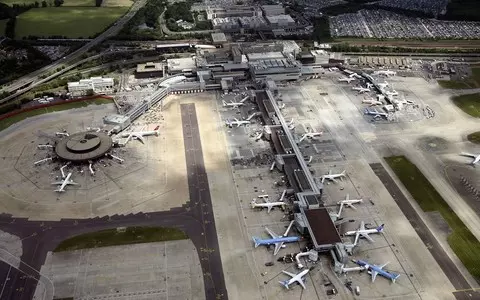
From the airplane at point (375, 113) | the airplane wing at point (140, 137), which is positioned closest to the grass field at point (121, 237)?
the airplane wing at point (140, 137)

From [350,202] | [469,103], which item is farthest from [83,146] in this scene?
[469,103]

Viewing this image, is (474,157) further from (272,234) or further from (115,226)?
(115,226)

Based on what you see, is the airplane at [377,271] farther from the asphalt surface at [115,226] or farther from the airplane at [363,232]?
the asphalt surface at [115,226]

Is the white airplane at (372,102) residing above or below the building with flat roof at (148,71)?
above

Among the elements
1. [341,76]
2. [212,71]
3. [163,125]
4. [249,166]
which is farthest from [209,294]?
[341,76]

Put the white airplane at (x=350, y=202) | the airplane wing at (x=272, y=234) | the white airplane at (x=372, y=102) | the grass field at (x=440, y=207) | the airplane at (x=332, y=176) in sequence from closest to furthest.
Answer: the grass field at (x=440, y=207) < the airplane wing at (x=272, y=234) < the white airplane at (x=350, y=202) < the airplane at (x=332, y=176) < the white airplane at (x=372, y=102)

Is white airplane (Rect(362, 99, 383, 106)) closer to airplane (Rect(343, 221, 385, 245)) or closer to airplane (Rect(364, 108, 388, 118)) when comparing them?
airplane (Rect(364, 108, 388, 118))
